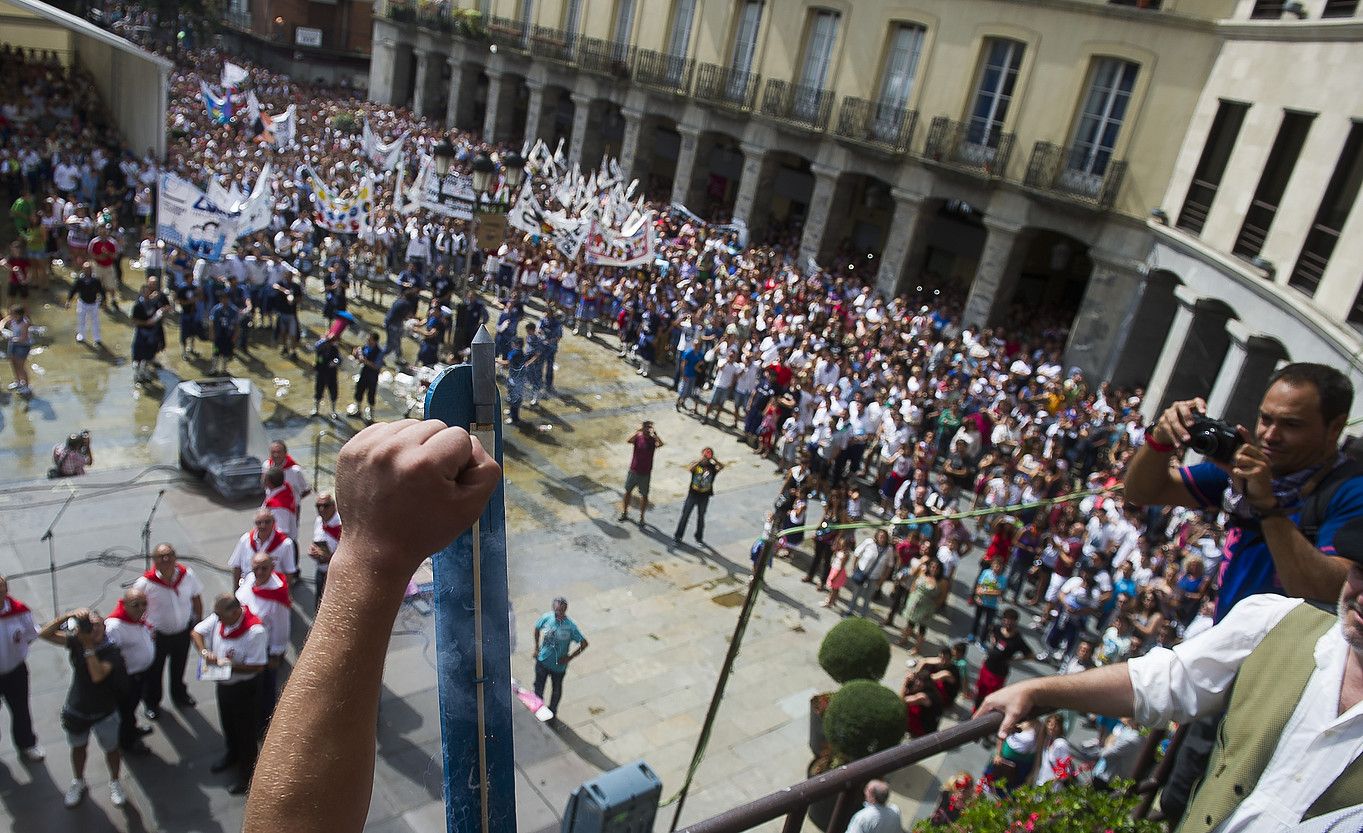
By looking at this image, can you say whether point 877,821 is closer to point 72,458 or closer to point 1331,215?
point 72,458

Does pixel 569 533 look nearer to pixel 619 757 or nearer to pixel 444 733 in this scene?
pixel 619 757

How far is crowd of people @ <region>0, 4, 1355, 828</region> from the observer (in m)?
6.98

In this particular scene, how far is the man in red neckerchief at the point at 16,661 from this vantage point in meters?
6.64

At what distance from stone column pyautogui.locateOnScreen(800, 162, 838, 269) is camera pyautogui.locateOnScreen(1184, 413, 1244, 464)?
2628cm

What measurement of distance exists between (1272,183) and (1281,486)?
18.1 meters

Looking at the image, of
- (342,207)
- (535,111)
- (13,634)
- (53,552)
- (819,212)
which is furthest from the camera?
(535,111)

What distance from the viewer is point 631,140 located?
34.9 metres

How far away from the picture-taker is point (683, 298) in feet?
71.2

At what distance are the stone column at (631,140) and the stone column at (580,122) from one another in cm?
250

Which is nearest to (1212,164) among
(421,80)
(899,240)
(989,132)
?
(989,132)

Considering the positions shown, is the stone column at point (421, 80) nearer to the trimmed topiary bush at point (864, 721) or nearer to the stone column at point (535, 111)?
the stone column at point (535, 111)

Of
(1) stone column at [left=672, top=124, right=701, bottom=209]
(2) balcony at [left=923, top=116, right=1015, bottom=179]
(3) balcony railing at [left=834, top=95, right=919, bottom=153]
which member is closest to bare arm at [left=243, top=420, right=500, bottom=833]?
(2) balcony at [left=923, top=116, right=1015, bottom=179]

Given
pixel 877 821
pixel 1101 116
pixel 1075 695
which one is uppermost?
pixel 1101 116

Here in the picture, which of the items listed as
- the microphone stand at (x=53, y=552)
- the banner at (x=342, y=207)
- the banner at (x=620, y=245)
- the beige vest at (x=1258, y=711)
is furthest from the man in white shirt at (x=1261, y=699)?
the banner at (x=342, y=207)
